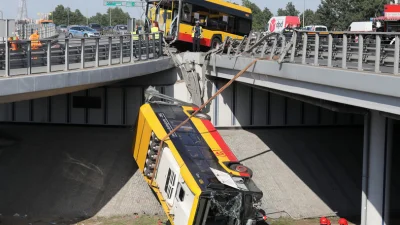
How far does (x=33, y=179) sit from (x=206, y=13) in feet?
43.4

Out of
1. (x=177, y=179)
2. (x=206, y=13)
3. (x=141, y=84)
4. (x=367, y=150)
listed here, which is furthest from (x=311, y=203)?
(x=206, y=13)

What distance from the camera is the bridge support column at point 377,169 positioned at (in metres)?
15.9

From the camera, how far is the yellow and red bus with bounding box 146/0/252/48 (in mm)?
29000

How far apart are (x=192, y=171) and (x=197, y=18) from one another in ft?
51.4

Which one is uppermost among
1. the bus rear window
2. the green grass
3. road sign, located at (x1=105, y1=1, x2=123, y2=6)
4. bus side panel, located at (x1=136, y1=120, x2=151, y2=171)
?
road sign, located at (x1=105, y1=1, x2=123, y2=6)

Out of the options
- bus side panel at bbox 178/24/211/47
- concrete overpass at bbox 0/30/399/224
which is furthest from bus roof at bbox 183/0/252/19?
concrete overpass at bbox 0/30/399/224

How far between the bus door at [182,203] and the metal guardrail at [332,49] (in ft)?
15.2

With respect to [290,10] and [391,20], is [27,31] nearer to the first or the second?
[391,20]

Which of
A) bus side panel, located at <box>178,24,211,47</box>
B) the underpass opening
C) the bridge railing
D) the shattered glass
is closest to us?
the shattered glass

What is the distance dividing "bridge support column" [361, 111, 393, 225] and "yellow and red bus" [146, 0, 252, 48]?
47.3 ft

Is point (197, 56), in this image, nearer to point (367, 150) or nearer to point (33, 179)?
point (33, 179)

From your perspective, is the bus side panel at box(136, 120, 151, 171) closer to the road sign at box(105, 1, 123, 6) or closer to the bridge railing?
the bridge railing

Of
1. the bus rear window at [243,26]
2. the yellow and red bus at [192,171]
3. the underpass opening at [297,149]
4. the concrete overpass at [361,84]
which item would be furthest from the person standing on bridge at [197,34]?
the yellow and red bus at [192,171]

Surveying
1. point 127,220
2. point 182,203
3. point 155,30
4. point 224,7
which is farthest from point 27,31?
point 182,203
